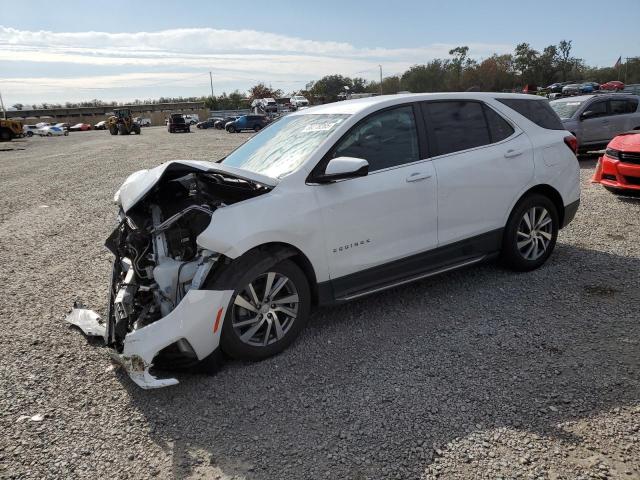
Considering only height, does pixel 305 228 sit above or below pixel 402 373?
above

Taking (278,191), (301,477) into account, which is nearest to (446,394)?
(301,477)

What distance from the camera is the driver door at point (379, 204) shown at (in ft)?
12.5

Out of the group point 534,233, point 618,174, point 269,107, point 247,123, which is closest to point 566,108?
point 618,174

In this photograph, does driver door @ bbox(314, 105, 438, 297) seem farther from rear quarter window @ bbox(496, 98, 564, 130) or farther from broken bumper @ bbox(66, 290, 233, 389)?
rear quarter window @ bbox(496, 98, 564, 130)

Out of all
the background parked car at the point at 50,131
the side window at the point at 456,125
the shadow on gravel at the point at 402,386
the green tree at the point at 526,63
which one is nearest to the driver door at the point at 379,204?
the side window at the point at 456,125

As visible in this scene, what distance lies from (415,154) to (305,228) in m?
1.28

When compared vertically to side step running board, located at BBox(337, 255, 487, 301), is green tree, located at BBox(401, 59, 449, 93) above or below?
above

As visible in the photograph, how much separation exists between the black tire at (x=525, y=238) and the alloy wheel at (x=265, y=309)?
239 cm

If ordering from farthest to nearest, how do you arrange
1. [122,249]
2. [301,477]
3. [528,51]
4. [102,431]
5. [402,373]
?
[528,51], [122,249], [402,373], [102,431], [301,477]

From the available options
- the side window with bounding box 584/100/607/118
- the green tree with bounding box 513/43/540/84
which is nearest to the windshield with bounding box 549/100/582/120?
the side window with bounding box 584/100/607/118

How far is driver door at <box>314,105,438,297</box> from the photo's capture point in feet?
12.5

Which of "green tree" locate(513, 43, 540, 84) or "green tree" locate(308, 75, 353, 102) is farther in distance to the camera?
→ "green tree" locate(308, 75, 353, 102)

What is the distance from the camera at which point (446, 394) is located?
314cm

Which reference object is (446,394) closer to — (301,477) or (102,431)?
(301,477)
